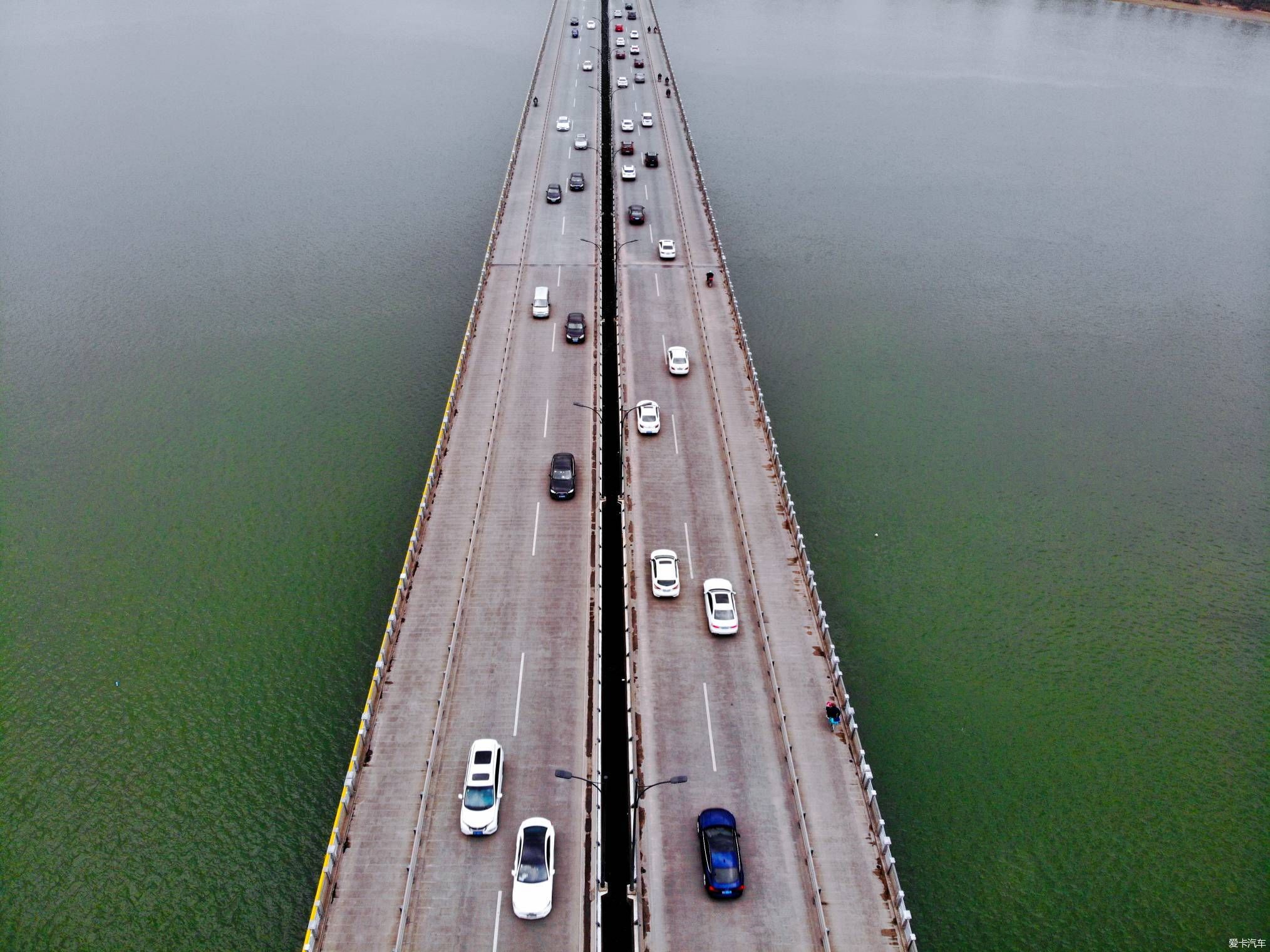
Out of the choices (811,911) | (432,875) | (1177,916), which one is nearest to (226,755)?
(432,875)

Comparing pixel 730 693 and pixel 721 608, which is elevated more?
pixel 721 608

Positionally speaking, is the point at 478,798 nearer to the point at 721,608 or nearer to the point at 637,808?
the point at 637,808

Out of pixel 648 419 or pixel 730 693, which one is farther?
pixel 648 419

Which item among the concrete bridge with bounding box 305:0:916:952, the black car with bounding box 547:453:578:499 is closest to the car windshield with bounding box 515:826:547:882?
the concrete bridge with bounding box 305:0:916:952

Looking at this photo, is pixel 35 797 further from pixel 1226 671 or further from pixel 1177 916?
pixel 1226 671

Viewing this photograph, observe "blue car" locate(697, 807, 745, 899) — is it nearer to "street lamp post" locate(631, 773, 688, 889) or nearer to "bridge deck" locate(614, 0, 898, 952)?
"bridge deck" locate(614, 0, 898, 952)

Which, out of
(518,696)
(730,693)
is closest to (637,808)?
(730,693)
